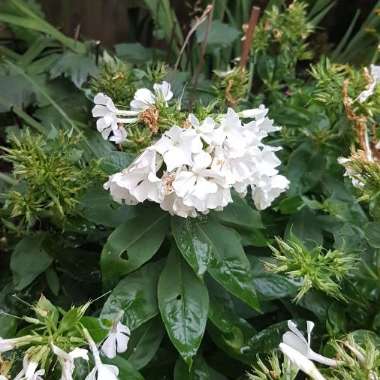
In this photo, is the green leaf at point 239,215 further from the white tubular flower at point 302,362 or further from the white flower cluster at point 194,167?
the white tubular flower at point 302,362

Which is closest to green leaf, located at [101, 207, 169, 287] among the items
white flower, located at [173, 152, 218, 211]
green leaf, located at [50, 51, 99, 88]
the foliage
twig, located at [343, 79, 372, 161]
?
the foliage

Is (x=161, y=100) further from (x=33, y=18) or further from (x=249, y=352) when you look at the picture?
(x=33, y=18)

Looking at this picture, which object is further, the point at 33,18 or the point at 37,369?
the point at 33,18

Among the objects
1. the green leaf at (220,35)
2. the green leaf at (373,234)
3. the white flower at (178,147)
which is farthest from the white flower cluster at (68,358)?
the green leaf at (220,35)

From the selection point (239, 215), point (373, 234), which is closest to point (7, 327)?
point (239, 215)

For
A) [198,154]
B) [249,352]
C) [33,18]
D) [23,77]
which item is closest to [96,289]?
[249,352]
